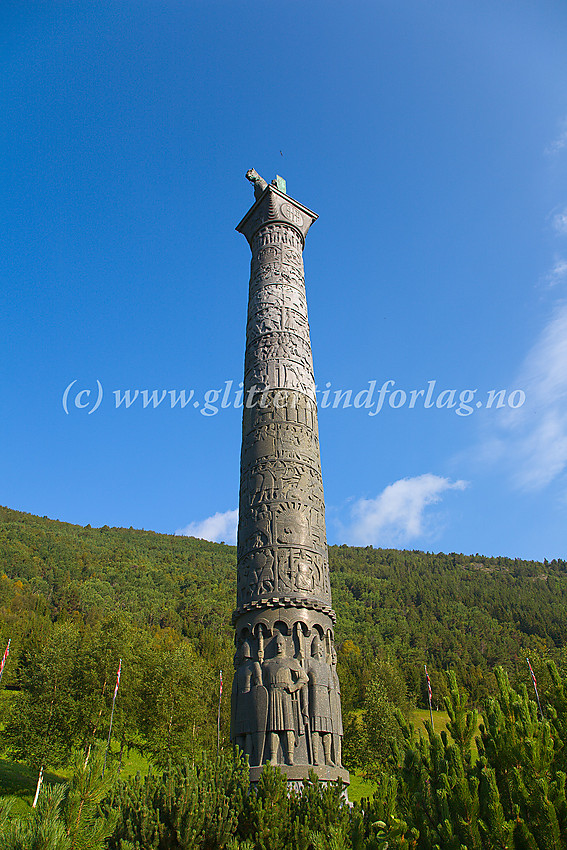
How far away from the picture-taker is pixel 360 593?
A: 9156cm

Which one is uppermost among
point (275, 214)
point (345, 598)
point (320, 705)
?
point (345, 598)

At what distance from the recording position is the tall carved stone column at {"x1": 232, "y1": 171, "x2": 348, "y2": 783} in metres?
7.48

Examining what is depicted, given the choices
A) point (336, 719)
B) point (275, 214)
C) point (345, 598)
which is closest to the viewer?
point (336, 719)

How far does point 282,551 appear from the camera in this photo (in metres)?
8.77

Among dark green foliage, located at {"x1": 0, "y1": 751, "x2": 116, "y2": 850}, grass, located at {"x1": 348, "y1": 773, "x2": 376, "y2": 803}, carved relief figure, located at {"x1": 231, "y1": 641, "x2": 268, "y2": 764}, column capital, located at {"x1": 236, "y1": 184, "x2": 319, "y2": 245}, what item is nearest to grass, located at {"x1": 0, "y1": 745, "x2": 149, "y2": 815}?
carved relief figure, located at {"x1": 231, "y1": 641, "x2": 268, "y2": 764}

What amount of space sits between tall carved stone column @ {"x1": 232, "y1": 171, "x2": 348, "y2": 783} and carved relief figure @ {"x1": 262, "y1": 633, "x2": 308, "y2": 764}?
13 mm

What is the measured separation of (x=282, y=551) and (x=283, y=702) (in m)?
2.13

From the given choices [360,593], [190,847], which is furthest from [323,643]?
[360,593]

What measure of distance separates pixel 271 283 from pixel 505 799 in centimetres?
991

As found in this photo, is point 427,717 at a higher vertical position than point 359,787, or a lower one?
higher

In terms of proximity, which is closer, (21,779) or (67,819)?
(67,819)

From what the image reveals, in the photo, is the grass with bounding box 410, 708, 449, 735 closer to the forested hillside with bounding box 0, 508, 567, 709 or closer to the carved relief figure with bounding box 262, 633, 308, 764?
the forested hillside with bounding box 0, 508, 567, 709

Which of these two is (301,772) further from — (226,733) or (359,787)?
(359,787)

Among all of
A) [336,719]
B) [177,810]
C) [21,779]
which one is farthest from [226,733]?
[177,810]
